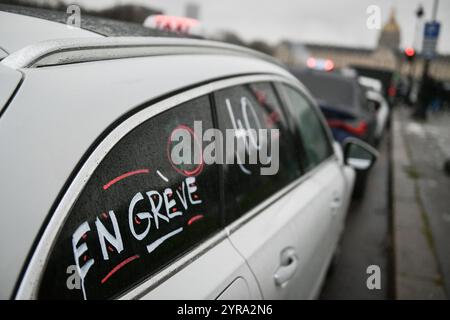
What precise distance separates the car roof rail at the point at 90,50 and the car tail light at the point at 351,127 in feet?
13.9

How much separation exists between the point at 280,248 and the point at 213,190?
1.50 ft

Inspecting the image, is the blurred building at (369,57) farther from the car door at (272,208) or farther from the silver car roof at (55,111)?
the silver car roof at (55,111)

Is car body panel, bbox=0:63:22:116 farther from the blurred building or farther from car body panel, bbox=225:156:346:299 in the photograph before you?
the blurred building

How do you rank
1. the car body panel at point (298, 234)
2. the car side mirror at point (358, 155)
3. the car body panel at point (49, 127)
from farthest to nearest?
1. the car side mirror at point (358, 155)
2. the car body panel at point (298, 234)
3. the car body panel at point (49, 127)

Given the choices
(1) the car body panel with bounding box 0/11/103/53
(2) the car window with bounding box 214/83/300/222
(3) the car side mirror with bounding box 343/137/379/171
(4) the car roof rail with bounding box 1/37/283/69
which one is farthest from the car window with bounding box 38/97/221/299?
(3) the car side mirror with bounding box 343/137/379/171

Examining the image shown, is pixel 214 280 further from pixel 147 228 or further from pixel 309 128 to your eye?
pixel 309 128

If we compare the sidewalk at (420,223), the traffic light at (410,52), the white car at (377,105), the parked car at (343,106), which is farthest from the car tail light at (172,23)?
the traffic light at (410,52)

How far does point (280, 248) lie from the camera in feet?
5.37

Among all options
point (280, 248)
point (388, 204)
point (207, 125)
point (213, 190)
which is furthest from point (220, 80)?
point (388, 204)

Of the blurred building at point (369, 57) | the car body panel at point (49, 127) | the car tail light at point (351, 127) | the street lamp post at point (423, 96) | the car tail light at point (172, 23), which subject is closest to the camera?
the car body panel at point (49, 127)

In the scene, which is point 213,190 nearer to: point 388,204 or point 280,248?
point 280,248

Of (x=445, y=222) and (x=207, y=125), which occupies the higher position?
(x=207, y=125)

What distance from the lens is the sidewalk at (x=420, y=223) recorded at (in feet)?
11.2

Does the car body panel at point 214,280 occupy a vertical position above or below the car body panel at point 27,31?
below
